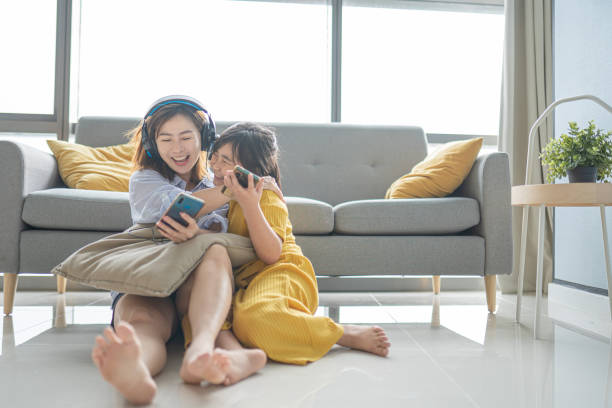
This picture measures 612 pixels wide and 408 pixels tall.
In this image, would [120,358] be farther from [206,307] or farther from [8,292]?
[8,292]

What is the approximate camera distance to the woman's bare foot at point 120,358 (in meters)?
0.66

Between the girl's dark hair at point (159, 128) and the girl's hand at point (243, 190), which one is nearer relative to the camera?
the girl's hand at point (243, 190)

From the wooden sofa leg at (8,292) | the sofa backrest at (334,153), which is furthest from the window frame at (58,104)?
the wooden sofa leg at (8,292)

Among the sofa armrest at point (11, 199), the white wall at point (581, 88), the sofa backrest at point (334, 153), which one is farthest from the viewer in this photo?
the sofa backrest at point (334, 153)

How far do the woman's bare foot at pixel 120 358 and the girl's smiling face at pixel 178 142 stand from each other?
58cm

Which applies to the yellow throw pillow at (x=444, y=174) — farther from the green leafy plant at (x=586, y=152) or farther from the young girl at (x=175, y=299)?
the young girl at (x=175, y=299)

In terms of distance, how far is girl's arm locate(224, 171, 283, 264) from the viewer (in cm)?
101

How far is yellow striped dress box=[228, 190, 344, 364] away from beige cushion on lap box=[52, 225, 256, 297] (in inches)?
3.0

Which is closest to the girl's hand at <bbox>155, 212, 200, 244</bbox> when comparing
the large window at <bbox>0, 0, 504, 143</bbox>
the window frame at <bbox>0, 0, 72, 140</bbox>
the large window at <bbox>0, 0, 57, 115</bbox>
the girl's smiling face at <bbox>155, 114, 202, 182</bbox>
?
the girl's smiling face at <bbox>155, 114, 202, 182</bbox>

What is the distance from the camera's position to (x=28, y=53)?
110 inches

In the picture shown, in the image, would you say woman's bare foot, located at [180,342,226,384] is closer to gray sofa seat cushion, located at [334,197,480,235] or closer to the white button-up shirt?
the white button-up shirt

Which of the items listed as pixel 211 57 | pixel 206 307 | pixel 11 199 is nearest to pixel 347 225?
pixel 206 307

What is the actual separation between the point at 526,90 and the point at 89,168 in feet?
8.09

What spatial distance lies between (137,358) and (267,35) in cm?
267
